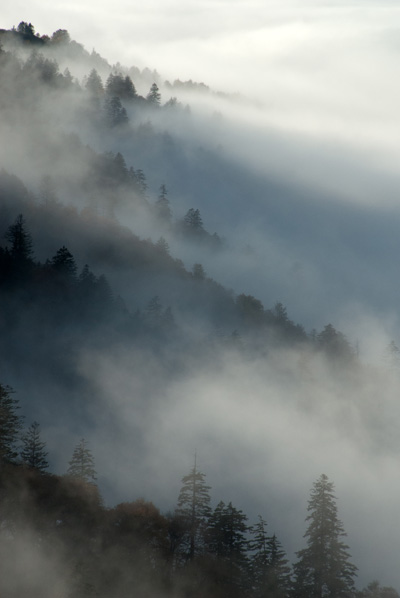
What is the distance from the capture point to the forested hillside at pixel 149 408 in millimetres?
37688

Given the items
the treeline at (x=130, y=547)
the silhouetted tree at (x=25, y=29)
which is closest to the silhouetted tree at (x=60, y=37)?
the silhouetted tree at (x=25, y=29)

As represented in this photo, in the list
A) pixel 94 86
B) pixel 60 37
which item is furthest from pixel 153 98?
pixel 60 37

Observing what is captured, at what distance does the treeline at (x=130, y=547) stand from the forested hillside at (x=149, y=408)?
121mm

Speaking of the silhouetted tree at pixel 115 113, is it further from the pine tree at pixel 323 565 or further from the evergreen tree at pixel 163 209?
the pine tree at pixel 323 565

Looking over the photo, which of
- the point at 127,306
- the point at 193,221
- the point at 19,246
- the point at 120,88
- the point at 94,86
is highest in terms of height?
the point at 120,88

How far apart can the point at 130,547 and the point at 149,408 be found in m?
41.6

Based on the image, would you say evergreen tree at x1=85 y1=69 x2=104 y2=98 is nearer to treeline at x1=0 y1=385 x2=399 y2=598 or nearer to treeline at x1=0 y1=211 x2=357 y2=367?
treeline at x1=0 y1=211 x2=357 y2=367

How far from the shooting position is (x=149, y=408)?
7919 centimetres

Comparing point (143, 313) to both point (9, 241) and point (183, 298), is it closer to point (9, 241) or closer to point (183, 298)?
point (183, 298)

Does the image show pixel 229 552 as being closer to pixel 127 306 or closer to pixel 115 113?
pixel 127 306

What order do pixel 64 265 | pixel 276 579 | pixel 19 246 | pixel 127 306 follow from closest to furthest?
1. pixel 276 579
2. pixel 19 246
3. pixel 64 265
4. pixel 127 306

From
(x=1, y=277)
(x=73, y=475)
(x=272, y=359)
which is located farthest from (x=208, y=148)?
(x=73, y=475)

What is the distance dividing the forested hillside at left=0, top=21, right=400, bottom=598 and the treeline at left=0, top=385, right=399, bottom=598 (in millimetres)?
121

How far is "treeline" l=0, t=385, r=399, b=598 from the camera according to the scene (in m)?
34.1
